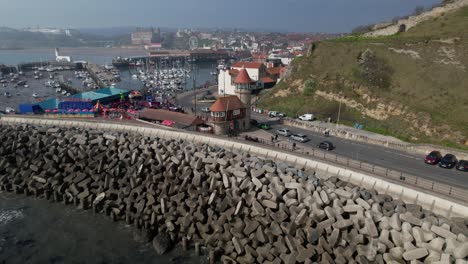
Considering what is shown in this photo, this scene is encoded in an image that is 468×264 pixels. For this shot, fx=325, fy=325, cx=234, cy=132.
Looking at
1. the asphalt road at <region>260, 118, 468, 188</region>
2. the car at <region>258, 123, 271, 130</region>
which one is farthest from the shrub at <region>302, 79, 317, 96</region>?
the asphalt road at <region>260, 118, 468, 188</region>

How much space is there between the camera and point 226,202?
30484 millimetres

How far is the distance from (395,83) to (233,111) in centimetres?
3357

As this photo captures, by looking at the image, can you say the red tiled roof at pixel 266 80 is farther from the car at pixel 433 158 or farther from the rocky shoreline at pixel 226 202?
the car at pixel 433 158

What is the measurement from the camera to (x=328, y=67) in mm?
74750

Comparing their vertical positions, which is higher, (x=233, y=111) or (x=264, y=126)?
(x=233, y=111)

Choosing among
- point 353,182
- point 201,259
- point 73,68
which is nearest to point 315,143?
point 353,182

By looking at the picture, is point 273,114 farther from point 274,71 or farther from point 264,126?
point 274,71

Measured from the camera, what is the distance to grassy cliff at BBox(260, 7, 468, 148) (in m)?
51.5

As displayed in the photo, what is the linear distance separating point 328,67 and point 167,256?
59977 mm

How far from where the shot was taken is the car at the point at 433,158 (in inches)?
1547

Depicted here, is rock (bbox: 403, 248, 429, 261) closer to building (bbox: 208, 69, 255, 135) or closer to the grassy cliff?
the grassy cliff

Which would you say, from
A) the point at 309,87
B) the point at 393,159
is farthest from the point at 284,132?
the point at 309,87

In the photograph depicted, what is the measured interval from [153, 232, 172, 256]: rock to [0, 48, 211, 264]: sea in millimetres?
532

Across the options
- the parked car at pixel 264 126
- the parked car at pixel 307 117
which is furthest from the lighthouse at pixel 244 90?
the parked car at pixel 307 117
